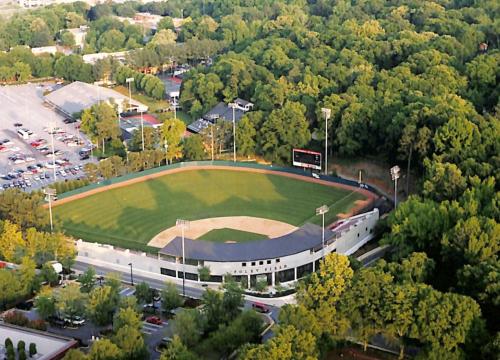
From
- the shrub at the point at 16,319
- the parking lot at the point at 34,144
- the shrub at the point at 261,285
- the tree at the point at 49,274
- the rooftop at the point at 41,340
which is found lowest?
the parking lot at the point at 34,144

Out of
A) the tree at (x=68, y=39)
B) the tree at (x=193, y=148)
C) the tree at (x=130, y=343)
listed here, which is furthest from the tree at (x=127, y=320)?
the tree at (x=68, y=39)

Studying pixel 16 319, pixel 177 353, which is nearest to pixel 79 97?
pixel 16 319

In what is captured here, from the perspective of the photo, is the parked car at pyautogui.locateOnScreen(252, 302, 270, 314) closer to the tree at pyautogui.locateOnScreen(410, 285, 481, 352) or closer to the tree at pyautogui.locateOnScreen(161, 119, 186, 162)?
the tree at pyautogui.locateOnScreen(410, 285, 481, 352)

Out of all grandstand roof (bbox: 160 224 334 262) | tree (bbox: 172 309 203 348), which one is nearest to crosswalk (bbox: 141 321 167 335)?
tree (bbox: 172 309 203 348)

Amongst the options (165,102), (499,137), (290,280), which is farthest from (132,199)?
(165,102)

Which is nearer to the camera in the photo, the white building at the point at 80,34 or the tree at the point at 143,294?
the tree at the point at 143,294

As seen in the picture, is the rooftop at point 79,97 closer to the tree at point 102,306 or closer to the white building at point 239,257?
the white building at point 239,257
